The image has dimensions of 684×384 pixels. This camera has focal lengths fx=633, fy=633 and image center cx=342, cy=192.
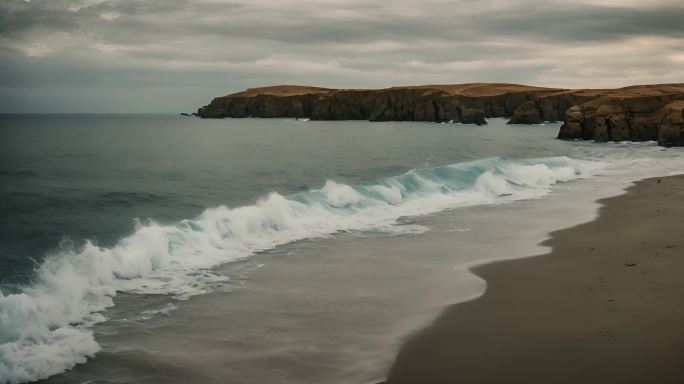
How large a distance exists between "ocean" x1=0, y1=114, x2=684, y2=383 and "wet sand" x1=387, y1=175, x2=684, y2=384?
Answer: 515 mm

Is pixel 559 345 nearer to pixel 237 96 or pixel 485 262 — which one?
pixel 485 262

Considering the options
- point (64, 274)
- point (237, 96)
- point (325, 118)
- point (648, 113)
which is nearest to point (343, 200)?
point (64, 274)

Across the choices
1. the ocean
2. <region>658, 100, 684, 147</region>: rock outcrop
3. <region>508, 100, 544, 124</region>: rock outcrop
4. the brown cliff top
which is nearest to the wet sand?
the ocean

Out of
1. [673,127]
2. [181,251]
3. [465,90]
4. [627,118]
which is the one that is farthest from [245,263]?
[465,90]

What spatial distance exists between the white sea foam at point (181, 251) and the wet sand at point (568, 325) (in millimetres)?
4476

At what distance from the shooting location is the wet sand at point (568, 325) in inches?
281

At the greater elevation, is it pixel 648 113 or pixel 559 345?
pixel 648 113

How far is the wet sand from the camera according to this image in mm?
7125

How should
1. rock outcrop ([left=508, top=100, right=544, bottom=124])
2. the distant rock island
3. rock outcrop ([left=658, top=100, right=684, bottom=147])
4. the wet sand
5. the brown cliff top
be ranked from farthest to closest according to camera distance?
the brown cliff top, rock outcrop ([left=508, top=100, right=544, bottom=124]), the distant rock island, rock outcrop ([left=658, top=100, right=684, bottom=147]), the wet sand

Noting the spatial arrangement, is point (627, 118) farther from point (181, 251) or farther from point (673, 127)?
point (181, 251)

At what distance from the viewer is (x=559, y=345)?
782 cm

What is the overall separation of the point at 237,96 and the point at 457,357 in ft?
552

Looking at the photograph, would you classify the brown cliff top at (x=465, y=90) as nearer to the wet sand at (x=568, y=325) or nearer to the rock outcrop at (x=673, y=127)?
the rock outcrop at (x=673, y=127)

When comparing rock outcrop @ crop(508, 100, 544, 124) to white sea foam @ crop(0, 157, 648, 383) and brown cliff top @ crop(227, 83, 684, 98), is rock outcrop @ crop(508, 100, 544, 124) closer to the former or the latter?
brown cliff top @ crop(227, 83, 684, 98)
